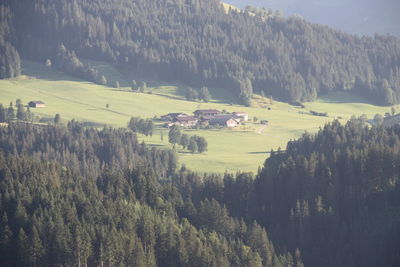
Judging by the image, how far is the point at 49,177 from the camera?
428ft

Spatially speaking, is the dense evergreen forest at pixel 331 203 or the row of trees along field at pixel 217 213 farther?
the dense evergreen forest at pixel 331 203

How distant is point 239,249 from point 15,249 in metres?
32.6

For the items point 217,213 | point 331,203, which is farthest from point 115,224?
point 331,203

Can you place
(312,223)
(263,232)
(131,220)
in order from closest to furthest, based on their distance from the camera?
(131,220) → (263,232) → (312,223)

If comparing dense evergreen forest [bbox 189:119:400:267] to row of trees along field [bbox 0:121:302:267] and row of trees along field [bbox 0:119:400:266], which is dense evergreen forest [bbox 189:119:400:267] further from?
row of trees along field [bbox 0:121:302:267]

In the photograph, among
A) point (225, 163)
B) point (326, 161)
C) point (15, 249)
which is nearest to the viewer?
point (15, 249)

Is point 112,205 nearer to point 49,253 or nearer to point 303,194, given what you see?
point 49,253

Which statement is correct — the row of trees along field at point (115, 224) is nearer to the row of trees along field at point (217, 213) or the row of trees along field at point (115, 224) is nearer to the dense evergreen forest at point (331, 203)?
the row of trees along field at point (217, 213)

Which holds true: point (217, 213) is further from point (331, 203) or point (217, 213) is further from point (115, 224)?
point (331, 203)

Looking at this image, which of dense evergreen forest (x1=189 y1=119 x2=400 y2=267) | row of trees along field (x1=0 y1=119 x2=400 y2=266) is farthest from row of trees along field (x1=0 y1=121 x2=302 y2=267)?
dense evergreen forest (x1=189 y1=119 x2=400 y2=267)

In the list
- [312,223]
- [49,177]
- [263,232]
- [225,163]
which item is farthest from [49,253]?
[225,163]

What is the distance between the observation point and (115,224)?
115 m

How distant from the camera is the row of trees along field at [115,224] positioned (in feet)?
351

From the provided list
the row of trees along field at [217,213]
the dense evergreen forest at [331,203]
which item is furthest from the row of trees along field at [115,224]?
the dense evergreen forest at [331,203]
